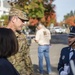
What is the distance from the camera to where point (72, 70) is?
4.47 m

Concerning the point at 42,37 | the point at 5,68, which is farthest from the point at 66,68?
the point at 42,37

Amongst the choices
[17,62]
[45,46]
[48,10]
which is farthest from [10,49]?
[48,10]

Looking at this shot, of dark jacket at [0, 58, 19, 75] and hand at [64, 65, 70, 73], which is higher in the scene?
dark jacket at [0, 58, 19, 75]

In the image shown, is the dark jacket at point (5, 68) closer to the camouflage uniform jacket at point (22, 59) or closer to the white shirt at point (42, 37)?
the camouflage uniform jacket at point (22, 59)

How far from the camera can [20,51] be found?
15.4 ft

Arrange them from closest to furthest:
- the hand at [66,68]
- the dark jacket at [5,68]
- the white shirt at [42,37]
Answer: the dark jacket at [5,68], the hand at [66,68], the white shirt at [42,37]

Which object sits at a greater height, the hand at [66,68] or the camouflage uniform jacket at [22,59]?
the camouflage uniform jacket at [22,59]

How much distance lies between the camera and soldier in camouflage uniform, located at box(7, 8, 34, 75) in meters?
4.66

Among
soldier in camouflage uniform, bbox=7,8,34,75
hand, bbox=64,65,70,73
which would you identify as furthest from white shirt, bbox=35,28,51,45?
hand, bbox=64,65,70,73

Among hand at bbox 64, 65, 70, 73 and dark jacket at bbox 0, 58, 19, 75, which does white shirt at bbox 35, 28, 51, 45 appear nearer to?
hand at bbox 64, 65, 70, 73

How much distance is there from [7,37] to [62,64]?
1650mm

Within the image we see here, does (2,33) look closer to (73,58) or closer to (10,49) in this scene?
(10,49)

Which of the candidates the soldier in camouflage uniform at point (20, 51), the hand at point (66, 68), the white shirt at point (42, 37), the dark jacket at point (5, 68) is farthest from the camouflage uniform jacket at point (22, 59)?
the white shirt at point (42, 37)

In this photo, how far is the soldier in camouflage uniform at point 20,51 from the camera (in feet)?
15.3
